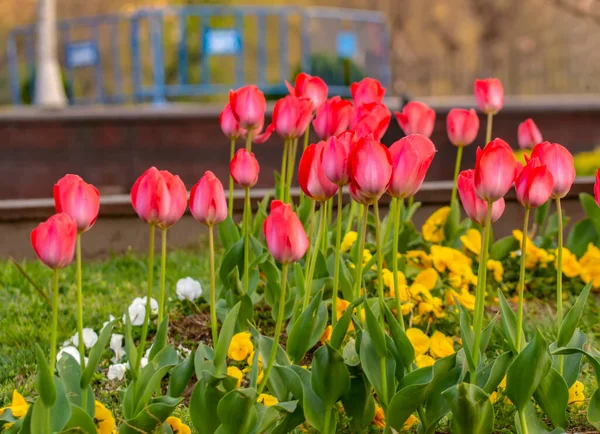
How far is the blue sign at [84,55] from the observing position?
1121 centimetres

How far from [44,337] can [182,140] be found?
415cm

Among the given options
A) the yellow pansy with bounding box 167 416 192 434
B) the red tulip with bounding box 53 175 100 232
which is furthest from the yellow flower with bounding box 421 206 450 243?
the red tulip with bounding box 53 175 100 232

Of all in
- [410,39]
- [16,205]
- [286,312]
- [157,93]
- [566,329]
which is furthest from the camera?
[410,39]

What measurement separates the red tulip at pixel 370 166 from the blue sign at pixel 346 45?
10.3 meters

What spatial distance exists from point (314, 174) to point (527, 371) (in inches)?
22.5

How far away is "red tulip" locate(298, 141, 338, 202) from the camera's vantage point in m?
1.90

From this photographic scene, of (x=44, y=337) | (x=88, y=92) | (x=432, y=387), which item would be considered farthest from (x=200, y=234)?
(x=88, y=92)

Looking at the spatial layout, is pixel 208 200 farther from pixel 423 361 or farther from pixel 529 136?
pixel 529 136

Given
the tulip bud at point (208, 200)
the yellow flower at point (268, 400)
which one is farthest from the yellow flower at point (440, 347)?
the tulip bud at point (208, 200)

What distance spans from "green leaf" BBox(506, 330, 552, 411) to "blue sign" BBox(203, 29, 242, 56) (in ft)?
30.2

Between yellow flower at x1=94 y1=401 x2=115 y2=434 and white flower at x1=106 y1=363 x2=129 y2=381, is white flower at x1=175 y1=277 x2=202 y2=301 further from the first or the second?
yellow flower at x1=94 y1=401 x2=115 y2=434

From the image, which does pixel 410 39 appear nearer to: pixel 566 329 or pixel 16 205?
pixel 16 205

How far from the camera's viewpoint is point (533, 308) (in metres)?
3.29

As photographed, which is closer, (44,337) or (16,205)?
(44,337)
